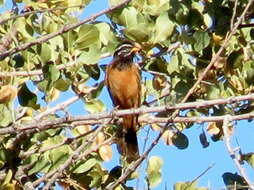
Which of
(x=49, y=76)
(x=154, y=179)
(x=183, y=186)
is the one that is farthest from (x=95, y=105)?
(x=183, y=186)

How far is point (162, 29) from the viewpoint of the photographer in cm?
418

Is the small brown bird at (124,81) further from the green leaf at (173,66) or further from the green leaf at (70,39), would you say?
the green leaf at (70,39)

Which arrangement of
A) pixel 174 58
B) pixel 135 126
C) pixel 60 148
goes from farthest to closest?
pixel 135 126 → pixel 174 58 → pixel 60 148

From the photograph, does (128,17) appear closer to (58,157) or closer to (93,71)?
(93,71)

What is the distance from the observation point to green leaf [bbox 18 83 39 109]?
13.6ft

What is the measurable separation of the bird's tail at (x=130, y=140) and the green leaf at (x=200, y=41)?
62 centimetres

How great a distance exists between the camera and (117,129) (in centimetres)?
461

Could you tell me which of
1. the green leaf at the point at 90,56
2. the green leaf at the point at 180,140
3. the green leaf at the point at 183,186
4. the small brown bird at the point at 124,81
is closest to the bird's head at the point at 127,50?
the small brown bird at the point at 124,81

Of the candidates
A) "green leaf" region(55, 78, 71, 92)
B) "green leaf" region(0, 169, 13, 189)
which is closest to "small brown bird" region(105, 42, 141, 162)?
"green leaf" region(55, 78, 71, 92)

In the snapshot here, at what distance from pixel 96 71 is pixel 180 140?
1.81ft

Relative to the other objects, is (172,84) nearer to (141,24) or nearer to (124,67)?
(141,24)

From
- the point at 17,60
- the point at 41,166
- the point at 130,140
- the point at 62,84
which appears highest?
the point at 17,60

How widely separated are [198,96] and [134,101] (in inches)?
50.6

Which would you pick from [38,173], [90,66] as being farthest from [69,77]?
[38,173]
